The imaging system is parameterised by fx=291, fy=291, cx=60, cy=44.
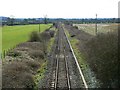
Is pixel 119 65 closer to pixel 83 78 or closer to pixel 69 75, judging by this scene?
pixel 83 78

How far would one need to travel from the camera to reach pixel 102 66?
16.2 metres

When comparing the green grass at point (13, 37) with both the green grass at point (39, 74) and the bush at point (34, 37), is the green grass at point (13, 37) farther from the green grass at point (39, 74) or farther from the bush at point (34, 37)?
the green grass at point (39, 74)

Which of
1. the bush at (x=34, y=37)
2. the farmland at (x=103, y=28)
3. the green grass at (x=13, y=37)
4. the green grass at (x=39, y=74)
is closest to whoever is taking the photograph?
the green grass at (x=39, y=74)

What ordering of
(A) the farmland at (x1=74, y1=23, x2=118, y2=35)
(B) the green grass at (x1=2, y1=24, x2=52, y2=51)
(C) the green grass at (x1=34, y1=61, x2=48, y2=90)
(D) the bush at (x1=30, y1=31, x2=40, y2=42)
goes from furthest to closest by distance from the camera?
(B) the green grass at (x1=2, y1=24, x2=52, y2=51) → (D) the bush at (x1=30, y1=31, x2=40, y2=42) → (A) the farmland at (x1=74, y1=23, x2=118, y2=35) → (C) the green grass at (x1=34, y1=61, x2=48, y2=90)

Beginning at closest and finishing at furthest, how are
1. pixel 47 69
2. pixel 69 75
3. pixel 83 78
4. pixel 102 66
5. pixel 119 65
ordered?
1. pixel 119 65
2. pixel 102 66
3. pixel 83 78
4. pixel 69 75
5. pixel 47 69

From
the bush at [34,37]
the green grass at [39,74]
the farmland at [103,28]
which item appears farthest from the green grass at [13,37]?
Answer: the green grass at [39,74]

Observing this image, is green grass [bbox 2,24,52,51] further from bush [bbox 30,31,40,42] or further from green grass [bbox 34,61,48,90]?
green grass [bbox 34,61,48,90]

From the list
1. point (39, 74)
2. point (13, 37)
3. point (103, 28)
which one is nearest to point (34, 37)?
point (13, 37)

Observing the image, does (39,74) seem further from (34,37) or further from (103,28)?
(103,28)

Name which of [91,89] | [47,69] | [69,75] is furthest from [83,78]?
[47,69]

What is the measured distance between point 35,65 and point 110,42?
10301 mm

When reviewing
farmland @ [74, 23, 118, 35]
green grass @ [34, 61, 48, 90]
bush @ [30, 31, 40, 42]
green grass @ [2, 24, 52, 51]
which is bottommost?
green grass @ [34, 61, 48, 90]

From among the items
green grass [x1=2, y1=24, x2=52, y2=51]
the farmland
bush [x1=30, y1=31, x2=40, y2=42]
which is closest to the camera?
the farmland

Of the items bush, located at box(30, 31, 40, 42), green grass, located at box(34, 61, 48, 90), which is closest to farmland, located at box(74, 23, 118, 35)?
green grass, located at box(34, 61, 48, 90)
